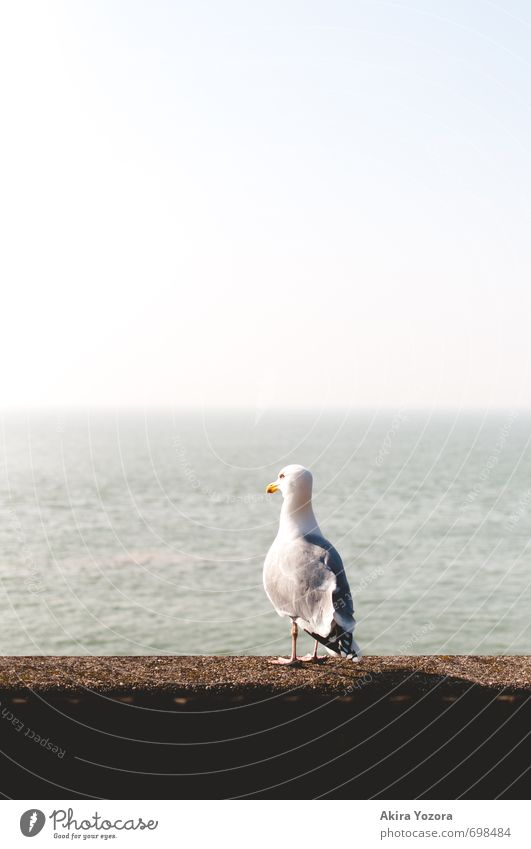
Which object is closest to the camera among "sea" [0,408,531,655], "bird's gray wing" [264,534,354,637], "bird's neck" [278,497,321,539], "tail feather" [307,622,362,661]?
"tail feather" [307,622,362,661]

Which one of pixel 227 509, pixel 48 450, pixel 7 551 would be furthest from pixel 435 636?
pixel 48 450

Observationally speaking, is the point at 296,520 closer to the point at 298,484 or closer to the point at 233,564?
the point at 298,484

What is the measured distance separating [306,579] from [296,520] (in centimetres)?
36

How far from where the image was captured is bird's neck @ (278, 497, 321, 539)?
4898mm

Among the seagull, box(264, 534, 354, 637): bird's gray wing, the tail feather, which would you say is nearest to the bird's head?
the seagull

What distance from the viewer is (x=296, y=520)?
4938 mm

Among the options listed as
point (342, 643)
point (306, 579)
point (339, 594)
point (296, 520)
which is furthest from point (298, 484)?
point (342, 643)

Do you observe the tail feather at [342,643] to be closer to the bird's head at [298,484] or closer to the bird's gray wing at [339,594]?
the bird's gray wing at [339,594]

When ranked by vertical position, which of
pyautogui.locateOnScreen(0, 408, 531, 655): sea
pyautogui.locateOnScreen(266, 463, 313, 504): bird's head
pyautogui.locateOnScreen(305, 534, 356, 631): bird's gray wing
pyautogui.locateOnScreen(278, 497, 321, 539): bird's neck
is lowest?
pyautogui.locateOnScreen(0, 408, 531, 655): sea

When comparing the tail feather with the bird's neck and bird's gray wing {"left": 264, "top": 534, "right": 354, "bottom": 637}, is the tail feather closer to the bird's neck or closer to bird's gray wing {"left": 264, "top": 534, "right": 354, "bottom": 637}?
bird's gray wing {"left": 264, "top": 534, "right": 354, "bottom": 637}

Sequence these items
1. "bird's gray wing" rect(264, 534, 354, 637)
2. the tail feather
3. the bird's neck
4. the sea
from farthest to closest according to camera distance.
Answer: the sea < the bird's neck < "bird's gray wing" rect(264, 534, 354, 637) < the tail feather

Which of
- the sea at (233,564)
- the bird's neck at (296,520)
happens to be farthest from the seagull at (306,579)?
the sea at (233,564)

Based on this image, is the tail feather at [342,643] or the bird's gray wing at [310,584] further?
the bird's gray wing at [310,584]

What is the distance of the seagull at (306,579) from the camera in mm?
4539
